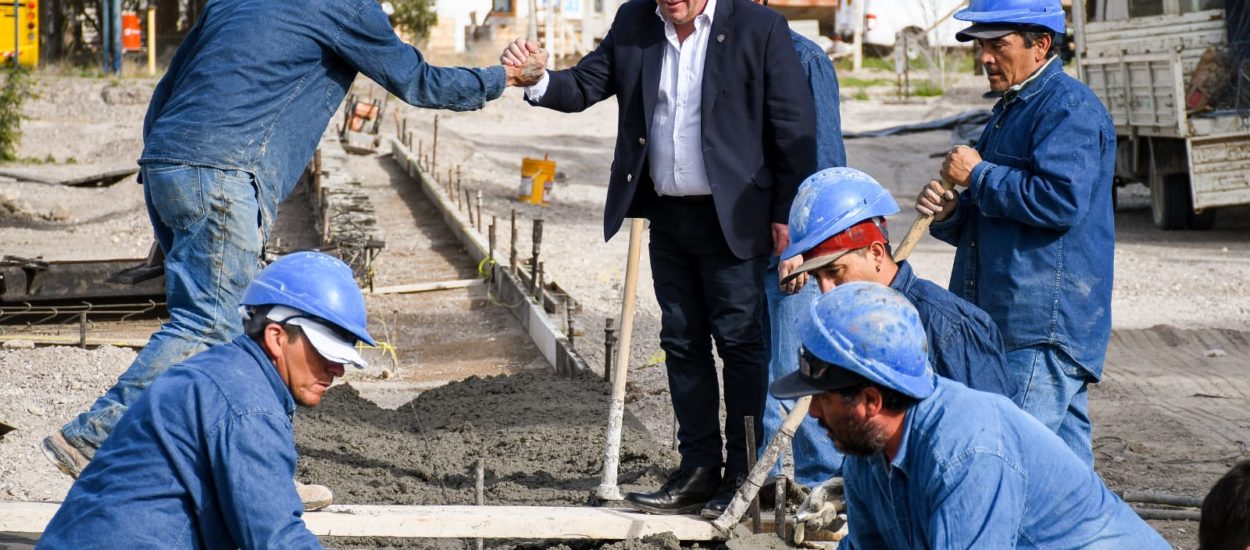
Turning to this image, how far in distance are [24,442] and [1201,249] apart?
1117 cm

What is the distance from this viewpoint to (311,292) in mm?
2969

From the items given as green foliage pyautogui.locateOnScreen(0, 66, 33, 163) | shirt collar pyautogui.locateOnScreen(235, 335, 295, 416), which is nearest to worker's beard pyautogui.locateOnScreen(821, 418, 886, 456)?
shirt collar pyautogui.locateOnScreen(235, 335, 295, 416)

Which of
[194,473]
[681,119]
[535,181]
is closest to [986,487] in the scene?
[194,473]

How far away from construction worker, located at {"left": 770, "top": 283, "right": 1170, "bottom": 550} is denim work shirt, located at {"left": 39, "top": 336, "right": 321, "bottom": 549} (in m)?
1.00

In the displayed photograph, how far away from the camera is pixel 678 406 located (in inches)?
188

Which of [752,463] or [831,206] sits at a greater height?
[831,206]

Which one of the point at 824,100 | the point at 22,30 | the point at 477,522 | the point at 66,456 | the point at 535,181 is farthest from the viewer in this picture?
the point at 22,30

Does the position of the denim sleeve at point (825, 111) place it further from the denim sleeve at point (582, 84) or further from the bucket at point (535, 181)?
the bucket at point (535, 181)

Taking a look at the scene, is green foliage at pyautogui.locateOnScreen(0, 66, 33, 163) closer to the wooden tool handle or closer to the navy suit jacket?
the navy suit jacket

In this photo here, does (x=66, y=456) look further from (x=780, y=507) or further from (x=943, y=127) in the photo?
(x=943, y=127)

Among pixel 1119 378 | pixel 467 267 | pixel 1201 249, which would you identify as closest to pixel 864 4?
pixel 1201 249

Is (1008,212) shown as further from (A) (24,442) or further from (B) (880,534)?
(A) (24,442)

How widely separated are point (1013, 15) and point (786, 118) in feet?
2.95

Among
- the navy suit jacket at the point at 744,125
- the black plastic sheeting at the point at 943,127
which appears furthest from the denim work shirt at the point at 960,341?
the black plastic sheeting at the point at 943,127
